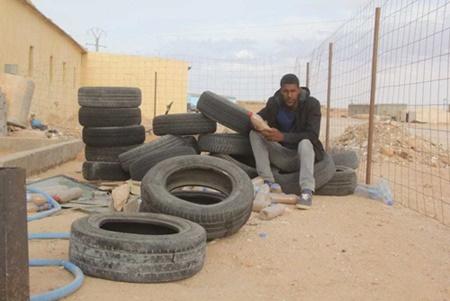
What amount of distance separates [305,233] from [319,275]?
1.20 metres

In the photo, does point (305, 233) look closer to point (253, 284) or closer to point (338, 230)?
point (338, 230)

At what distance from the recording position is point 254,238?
202 inches

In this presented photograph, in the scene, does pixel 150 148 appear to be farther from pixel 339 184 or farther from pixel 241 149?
pixel 339 184

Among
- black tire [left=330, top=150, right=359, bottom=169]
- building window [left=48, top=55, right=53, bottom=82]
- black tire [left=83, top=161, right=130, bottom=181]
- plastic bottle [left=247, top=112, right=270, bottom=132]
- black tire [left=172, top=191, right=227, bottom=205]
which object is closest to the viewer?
black tire [left=172, top=191, right=227, bottom=205]

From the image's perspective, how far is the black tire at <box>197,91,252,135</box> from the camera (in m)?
7.44

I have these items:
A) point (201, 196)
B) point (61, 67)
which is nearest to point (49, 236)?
point (201, 196)

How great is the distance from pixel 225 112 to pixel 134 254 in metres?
3.99

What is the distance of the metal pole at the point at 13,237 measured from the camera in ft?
9.59

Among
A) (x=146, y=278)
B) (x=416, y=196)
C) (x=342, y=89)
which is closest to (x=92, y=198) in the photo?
(x=146, y=278)

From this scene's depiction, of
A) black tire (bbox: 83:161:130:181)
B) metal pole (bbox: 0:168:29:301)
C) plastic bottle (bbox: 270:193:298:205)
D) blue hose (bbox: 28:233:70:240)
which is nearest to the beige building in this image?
black tire (bbox: 83:161:130:181)

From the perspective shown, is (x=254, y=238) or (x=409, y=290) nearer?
(x=409, y=290)

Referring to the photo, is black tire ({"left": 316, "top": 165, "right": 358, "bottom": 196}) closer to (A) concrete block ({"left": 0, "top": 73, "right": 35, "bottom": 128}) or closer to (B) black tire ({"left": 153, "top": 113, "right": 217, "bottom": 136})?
(B) black tire ({"left": 153, "top": 113, "right": 217, "bottom": 136})

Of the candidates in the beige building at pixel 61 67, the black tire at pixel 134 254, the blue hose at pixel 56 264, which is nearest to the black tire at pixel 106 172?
the blue hose at pixel 56 264

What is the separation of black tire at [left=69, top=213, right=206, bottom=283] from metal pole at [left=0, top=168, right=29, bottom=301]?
29.6 inches
